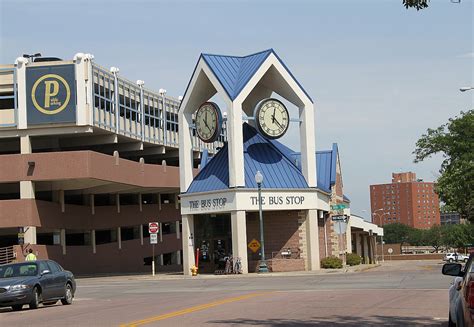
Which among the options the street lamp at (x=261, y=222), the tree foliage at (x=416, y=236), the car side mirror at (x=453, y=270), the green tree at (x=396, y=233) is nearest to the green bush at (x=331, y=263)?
the street lamp at (x=261, y=222)

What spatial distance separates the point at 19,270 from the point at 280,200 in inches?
890

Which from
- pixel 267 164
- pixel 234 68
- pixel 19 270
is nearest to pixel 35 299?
pixel 19 270

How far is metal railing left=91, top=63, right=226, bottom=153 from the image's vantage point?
56.1 meters

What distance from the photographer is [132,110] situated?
63.5m

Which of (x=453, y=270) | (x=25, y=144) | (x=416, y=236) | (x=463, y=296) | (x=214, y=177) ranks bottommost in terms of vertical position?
(x=416, y=236)

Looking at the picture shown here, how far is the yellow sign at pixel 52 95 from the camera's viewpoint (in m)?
52.6

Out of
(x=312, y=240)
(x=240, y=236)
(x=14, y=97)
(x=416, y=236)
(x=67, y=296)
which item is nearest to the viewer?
(x=67, y=296)

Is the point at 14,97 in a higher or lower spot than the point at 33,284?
higher

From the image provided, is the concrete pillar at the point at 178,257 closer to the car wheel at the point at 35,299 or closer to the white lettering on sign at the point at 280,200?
the white lettering on sign at the point at 280,200

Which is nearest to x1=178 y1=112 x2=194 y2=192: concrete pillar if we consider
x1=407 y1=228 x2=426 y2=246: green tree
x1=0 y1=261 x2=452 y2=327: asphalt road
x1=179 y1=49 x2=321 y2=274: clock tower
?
x1=179 y1=49 x2=321 y2=274: clock tower

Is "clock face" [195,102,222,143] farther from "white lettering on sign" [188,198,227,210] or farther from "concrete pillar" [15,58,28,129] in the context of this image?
"concrete pillar" [15,58,28,129]

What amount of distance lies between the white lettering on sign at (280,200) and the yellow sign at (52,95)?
16.2 m

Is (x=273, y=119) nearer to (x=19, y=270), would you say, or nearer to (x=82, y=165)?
(x=82, y=165)

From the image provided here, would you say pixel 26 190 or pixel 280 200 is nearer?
pixel 280 200
